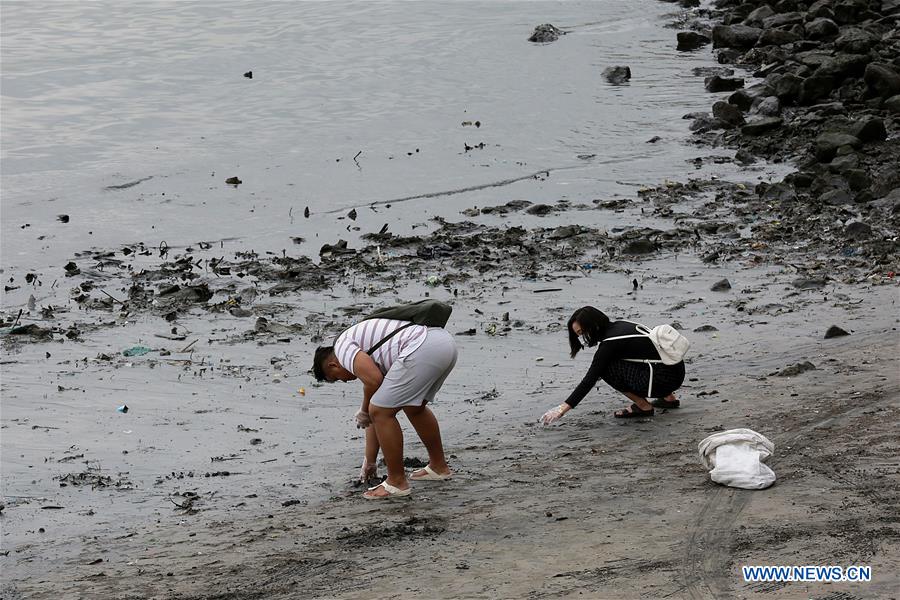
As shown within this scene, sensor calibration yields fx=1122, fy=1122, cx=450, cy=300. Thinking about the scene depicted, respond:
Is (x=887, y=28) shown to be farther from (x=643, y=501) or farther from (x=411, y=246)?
(x=643, y=501)

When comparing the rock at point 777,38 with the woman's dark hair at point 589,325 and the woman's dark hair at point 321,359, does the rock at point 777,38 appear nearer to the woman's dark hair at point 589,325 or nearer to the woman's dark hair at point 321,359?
the woman's dark hair at point 589,325

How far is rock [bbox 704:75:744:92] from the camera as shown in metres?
22.2

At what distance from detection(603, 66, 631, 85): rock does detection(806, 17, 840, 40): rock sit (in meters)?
4.08

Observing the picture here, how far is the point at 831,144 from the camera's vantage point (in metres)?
15.4

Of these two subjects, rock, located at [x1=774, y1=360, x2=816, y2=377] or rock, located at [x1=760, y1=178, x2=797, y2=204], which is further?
rock, located at [x1=760, y1=178, x2=797, y2=204]

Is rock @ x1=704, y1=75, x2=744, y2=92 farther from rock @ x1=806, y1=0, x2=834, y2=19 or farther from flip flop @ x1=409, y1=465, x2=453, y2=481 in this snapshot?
flip flop @ x1=409, y1=465, x2=453, y2=481

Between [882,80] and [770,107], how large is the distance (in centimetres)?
179

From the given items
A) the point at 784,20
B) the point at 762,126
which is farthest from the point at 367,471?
the point at 784,20

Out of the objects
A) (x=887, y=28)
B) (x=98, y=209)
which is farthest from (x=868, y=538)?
(x=887, y=28)

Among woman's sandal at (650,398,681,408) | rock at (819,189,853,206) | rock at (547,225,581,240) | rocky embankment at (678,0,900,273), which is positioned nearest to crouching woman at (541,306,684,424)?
woman's sandal at (650,398,681,408)

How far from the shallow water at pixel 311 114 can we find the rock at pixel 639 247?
2.94 m

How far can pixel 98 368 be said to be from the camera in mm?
9914

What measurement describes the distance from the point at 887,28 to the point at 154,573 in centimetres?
2231

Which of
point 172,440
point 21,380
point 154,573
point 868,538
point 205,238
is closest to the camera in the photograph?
point 868,538
